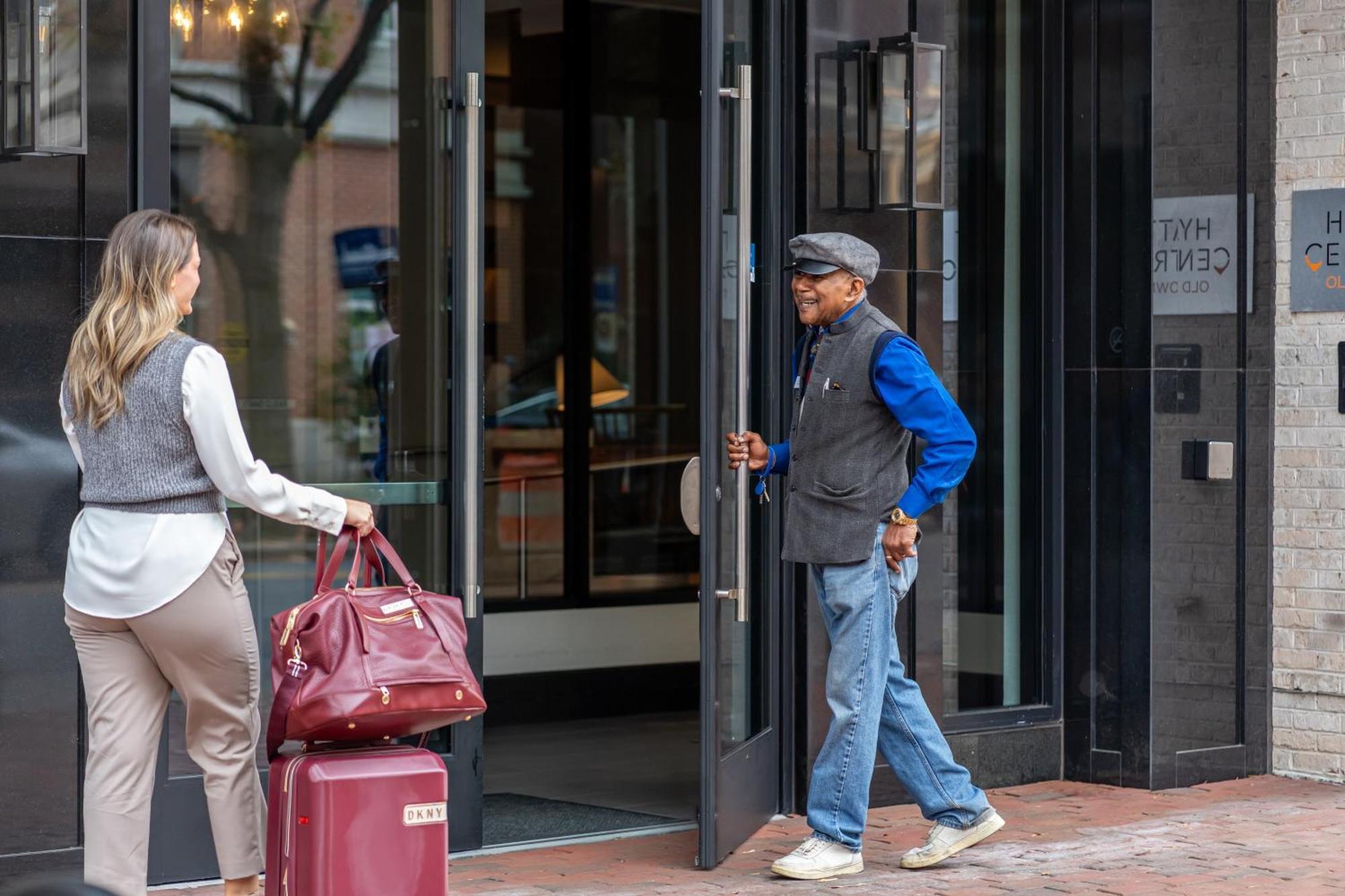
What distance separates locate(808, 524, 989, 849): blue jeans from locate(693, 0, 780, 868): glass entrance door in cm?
31

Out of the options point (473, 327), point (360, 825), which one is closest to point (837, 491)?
point (473, 327)

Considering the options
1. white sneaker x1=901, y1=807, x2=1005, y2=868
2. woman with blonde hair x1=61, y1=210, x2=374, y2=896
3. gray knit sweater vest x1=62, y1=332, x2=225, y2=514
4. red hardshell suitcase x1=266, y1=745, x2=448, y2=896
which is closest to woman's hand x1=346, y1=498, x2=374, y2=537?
woman with blonde hair x1=61, y1=210, x2=374, y2=896

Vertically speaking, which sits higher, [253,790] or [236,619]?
[236,619]

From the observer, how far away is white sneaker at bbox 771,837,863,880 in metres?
5.57

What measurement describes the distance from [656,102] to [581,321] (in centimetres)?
171

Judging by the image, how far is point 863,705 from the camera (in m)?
5.59

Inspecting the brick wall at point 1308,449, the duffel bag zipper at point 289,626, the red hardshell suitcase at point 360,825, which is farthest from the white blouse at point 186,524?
the brick wall at point 1308,449

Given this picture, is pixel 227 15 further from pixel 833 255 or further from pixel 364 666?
pixel 364 666

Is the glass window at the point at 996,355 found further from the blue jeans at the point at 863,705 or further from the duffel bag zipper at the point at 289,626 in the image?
the duffel bag zipper at the point at 289,626

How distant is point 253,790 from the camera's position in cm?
452

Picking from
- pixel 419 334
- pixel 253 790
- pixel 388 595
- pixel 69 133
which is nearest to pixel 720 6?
pixel 419 334

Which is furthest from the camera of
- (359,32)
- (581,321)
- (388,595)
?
(581,321)

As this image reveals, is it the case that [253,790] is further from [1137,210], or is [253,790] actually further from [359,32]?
[1137,210]

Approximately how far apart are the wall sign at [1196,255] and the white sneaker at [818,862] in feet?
8.84
